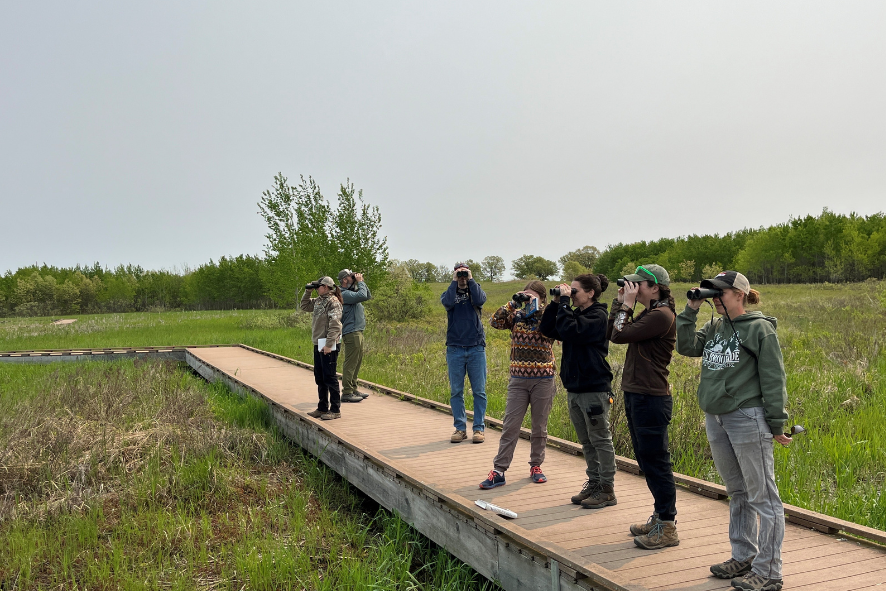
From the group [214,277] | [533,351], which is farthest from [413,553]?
[214,277]

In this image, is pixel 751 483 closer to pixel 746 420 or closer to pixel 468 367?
pixel 746 420

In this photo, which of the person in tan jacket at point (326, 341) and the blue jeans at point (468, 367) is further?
the person in tan jacket at point (326, 341)

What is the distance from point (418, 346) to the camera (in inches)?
760

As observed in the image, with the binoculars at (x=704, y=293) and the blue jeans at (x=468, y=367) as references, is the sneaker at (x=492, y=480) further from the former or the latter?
the binoculars at (x=704, y=293)

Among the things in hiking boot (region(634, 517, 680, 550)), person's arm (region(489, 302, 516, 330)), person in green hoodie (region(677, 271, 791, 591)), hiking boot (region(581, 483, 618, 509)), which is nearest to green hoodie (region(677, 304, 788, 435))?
person in green hoodie (region(677, 271, 791, 591))

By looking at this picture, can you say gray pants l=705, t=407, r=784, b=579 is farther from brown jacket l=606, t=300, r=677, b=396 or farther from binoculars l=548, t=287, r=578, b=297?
binoculars l=548, t=287, r=578, b=297

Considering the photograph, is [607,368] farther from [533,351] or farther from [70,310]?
[70,310]

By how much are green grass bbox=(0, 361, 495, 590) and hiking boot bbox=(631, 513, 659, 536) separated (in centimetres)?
130

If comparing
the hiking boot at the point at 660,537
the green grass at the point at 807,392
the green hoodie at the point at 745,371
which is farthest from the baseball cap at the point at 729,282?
the green grass at the point at 807,392

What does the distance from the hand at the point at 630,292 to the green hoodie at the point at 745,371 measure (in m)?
0.57

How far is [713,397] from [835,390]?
7902 millimetres

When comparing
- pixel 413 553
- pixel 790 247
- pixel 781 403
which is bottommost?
pixel 413 553

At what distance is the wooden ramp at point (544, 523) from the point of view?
11.6 feet

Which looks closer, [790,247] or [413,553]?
[413,553]
